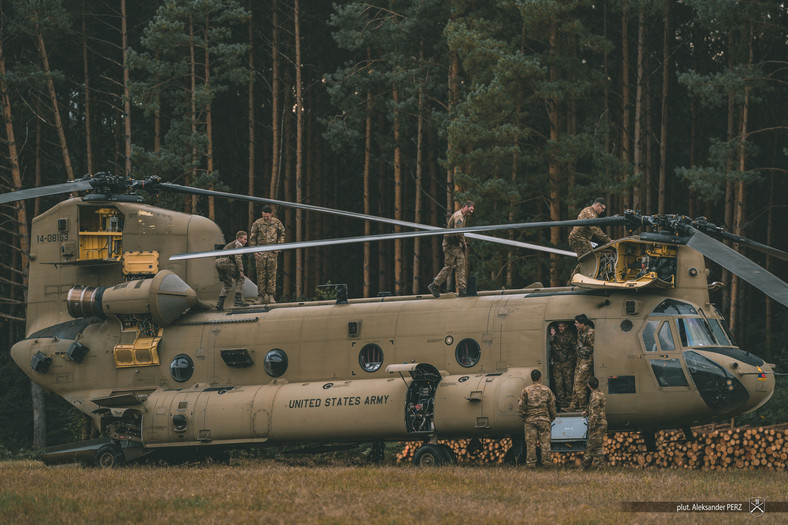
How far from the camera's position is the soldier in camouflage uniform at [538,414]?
16828 millimetres

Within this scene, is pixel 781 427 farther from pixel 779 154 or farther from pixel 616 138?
pixel 779 154

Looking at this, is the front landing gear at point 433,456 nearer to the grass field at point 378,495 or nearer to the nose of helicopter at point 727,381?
the grass field at point 378,495

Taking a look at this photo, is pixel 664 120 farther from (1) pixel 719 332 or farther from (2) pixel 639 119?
(1) pixel 719 332

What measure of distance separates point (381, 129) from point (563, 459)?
83.7 ft

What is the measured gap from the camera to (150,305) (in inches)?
809

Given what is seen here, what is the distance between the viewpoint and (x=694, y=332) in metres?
17.2

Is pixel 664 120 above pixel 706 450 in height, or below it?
above

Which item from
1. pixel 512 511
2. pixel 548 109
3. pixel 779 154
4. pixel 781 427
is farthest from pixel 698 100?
pixel 512 511

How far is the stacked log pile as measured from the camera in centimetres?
1939

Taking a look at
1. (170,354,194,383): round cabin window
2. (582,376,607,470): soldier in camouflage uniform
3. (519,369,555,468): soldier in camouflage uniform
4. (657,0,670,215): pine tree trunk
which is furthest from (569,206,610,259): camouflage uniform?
(657,0,670,215): pine tree trunk

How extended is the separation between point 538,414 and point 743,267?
4321 millimetres

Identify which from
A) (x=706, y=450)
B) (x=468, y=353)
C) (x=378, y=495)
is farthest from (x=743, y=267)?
(x=706, y=450)

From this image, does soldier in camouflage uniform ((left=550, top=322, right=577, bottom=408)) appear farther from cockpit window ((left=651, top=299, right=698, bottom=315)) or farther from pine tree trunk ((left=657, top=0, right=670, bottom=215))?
pine tree trunk ((left=657, top=0, right=670, bottom=215))

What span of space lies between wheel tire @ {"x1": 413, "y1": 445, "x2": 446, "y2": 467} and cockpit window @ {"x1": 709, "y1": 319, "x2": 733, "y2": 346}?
17.1 ft
